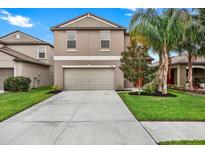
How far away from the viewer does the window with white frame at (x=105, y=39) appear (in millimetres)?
17438

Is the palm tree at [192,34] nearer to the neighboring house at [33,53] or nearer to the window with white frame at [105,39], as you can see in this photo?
the window with white frame at [105,39]

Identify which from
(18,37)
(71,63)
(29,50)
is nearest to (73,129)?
(71,63)

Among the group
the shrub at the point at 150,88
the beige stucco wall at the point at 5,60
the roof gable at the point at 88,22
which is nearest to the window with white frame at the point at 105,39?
the roof gable at the point at 88,22

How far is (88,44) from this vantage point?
685 inches

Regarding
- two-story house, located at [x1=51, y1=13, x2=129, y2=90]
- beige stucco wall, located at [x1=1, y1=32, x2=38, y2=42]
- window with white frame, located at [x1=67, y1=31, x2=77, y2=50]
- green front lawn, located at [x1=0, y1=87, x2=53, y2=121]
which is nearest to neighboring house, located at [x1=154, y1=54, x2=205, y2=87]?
two-story house, located at [x1=51, y1=13, x2=129, y2=90]

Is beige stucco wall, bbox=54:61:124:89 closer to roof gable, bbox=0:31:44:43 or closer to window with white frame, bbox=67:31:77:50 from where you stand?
window with white frame, bbox=67:31:77:50

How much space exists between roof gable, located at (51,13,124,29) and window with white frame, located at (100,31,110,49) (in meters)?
0.67

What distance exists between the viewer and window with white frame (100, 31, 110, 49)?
1744cm

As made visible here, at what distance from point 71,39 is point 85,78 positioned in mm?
3934

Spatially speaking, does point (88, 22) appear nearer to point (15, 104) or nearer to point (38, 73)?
point (38, 73)

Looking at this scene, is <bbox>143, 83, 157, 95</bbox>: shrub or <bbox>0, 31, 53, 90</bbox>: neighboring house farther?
<bbox>0, 31, 53, 90</bbox>: neighboring house

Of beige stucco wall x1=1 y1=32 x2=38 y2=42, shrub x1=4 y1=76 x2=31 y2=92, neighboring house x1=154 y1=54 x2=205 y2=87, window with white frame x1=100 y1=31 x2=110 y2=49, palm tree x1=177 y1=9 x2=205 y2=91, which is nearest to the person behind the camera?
palm tree x1=177 y1=9 x2=205 y2=91
